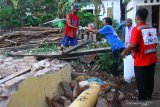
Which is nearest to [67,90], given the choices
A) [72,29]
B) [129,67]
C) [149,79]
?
[149,79]

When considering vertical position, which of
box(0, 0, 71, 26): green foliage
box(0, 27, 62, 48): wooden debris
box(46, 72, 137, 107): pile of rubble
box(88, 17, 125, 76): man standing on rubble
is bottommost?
box(46, 72, 137, 107): pile of rubble

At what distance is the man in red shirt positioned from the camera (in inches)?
235

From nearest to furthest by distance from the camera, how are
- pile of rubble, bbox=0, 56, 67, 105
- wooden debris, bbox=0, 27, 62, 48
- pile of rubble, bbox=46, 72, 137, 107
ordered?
pile of rubble, bbox=0, 56, 67, 105 → pile of rubble, bbox=46, 72, 137, 107 → wooden debris, bbox=0, 27, 62, 48

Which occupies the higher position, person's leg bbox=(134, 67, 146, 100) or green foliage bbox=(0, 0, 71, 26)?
green foliage bbox=(0, 0, 71, 26)

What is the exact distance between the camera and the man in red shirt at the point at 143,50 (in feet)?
19.6

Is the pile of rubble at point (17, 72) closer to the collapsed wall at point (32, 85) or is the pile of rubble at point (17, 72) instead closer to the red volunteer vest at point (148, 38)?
the collapsed wall at point (32, 85)

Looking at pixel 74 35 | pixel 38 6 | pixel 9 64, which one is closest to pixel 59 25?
pixel 38 6

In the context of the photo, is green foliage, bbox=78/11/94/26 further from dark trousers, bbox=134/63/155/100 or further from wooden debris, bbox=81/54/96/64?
dark trousers, bbox=134/63/155/100

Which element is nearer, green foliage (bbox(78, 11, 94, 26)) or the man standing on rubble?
the man standing on rubble

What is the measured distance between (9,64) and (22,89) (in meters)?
2.79

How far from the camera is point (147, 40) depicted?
6.04m

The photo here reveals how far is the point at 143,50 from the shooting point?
6.06 m

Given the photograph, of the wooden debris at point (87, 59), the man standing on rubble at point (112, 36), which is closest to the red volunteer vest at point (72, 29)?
the wooden debris at point (87, 59)

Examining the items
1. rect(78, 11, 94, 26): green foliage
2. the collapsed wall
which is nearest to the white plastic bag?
the collapsed wall
